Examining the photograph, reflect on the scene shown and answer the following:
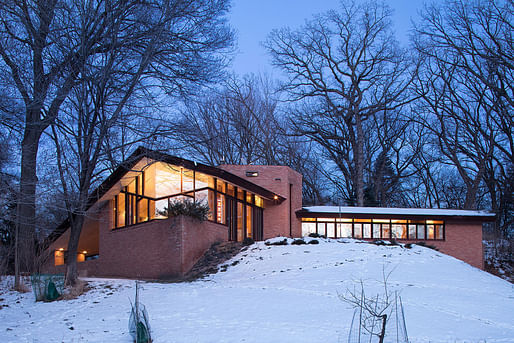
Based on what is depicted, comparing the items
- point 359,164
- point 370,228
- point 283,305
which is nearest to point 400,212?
point 370,228

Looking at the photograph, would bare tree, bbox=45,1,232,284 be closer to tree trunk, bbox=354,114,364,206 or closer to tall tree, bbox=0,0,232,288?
tall tree, bbox=0,0,232,288

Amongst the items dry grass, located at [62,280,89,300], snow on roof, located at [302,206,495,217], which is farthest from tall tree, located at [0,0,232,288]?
snow on roof, located at [302,206,495,217]

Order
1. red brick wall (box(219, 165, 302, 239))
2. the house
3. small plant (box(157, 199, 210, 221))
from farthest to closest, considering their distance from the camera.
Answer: red brick wall (box(219, 165, 302, 239))
the house
small plant (box(157, 199, 210, 221))

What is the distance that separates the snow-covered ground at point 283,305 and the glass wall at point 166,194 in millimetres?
3177

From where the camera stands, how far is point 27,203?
10117 mm

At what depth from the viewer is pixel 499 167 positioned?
34844 millimetres

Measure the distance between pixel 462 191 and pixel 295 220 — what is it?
57.4 ft

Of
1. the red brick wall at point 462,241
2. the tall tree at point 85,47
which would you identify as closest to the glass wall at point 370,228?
the red brick wall at point 462,241

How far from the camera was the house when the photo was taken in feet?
56.6

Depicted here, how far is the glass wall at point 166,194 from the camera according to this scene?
18531 mm

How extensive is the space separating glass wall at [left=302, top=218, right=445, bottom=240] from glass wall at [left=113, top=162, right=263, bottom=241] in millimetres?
6773

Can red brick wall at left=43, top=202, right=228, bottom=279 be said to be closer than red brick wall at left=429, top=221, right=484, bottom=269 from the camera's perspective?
Yes

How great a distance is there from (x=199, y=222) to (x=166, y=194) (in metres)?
1.81

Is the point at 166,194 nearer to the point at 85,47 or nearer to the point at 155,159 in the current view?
the point at 155,159
